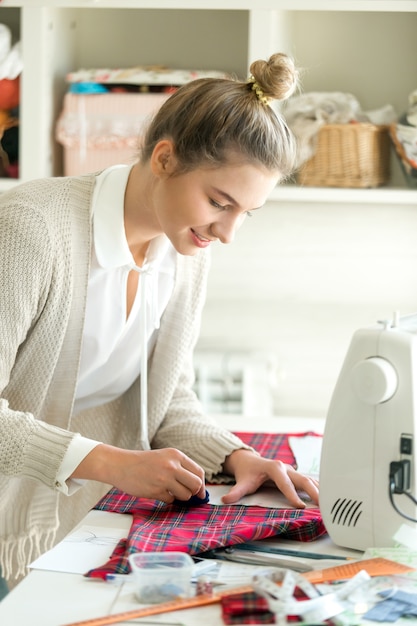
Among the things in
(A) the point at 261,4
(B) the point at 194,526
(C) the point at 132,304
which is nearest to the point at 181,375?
(C) the point at 132,304

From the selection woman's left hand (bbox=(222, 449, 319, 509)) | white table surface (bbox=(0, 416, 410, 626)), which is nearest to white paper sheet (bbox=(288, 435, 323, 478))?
woman's left hand (bbox=(222, 449, 319, 509))

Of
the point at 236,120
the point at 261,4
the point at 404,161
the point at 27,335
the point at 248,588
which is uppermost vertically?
the point at 261,4

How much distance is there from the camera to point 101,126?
6.94 feet

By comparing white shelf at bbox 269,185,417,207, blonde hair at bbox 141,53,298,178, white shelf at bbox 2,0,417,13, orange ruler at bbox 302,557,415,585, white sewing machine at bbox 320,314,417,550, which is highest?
white shelf at bbox 2,0,417,13

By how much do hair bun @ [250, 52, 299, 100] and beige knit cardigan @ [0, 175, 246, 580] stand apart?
1.03 feet

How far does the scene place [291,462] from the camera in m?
1.45

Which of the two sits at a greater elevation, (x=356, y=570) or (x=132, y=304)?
(x=132, y=304)

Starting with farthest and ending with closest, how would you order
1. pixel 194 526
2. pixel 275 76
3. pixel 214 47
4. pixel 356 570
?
1. pixel 214 47
2. pixel 275 76
3. pixel 194 526
4. pixel 356 570

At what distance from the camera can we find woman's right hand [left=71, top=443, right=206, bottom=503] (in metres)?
1.18

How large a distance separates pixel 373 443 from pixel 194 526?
247 millimetres

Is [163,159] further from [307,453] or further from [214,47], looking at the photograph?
[214,47]

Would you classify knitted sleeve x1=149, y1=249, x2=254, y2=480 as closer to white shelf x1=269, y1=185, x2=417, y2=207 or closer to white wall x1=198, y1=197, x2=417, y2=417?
white shelf x1=269, y1=185, x2=417, y2=207

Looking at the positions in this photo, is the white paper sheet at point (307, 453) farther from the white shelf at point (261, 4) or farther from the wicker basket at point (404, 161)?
the white shelf at point (261, 4)

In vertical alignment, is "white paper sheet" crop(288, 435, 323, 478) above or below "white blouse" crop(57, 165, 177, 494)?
below
